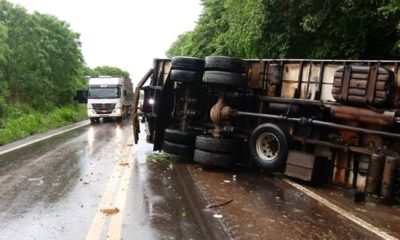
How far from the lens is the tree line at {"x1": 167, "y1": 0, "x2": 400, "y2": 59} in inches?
497

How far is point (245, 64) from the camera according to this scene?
10891mm

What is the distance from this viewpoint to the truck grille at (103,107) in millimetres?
27969

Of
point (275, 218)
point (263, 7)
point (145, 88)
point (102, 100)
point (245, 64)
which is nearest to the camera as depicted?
point (275, 218)

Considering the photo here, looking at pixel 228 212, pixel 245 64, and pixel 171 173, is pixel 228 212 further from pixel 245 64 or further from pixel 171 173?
pixel 245 64

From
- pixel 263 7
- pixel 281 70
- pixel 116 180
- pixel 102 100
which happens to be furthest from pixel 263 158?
pixel 102 100

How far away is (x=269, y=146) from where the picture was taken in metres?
10.2

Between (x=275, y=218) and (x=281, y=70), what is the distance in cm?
432

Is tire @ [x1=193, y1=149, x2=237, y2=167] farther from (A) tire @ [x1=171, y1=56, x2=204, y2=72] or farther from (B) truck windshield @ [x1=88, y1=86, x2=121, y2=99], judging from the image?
(B) truck windshield @ [x1=88, y1=86, x2=121, y2=99]

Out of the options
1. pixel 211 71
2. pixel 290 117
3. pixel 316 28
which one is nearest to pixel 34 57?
pixel 316 28

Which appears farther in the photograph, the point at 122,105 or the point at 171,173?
the point at 122,105

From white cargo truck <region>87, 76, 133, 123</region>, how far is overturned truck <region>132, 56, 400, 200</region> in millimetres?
15978

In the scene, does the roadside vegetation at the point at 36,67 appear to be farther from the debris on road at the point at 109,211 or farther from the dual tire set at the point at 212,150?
the debris on road at the point at 109,211

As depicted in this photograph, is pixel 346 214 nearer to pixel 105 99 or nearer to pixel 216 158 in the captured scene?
pixel 216 158

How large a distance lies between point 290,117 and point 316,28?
5.28m
